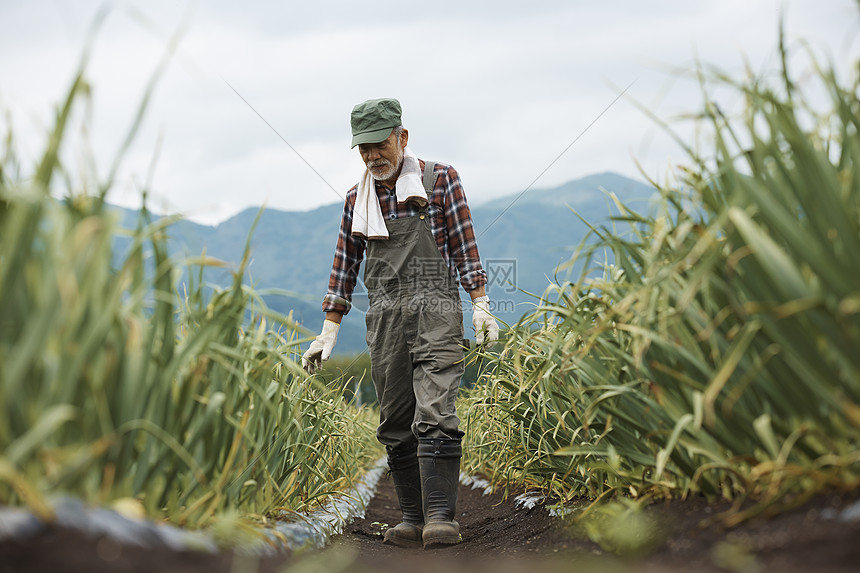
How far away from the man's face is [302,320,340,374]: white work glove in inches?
29.0

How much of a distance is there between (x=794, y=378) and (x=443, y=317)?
1.79 metres

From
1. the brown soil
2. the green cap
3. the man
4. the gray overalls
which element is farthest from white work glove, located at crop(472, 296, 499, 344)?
the brown soil

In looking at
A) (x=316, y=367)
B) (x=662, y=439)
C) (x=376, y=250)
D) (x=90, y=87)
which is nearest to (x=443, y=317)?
(x=376, y=250)

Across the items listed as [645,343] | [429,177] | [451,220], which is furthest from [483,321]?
[645,343]

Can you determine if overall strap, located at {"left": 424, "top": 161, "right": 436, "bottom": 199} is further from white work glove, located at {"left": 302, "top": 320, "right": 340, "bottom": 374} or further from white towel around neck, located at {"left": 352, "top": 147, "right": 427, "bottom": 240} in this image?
white work glove, located at {"left": 302, "top": 320, "right": 340, "bottom": 374}

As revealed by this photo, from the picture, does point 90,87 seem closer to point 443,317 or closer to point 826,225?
point 826,225

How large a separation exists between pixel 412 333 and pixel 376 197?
644 mm

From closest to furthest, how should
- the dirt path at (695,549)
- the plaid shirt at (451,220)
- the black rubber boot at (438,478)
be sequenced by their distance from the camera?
the dirt path at (695,549) < the black rubber boot at (438,478) < the plaid shirt at (451,220)

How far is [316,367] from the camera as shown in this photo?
332 cm

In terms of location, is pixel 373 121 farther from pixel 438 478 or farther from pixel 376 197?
pixel 438 478

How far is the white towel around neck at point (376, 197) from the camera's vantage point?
3.13 m

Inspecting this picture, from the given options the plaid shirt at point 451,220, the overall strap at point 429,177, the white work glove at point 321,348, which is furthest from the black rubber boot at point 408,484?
the overall strap at point 429,177

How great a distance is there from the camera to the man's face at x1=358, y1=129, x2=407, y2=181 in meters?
3.18

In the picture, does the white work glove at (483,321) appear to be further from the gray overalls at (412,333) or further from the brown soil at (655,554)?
the brown soil at (655,554)
